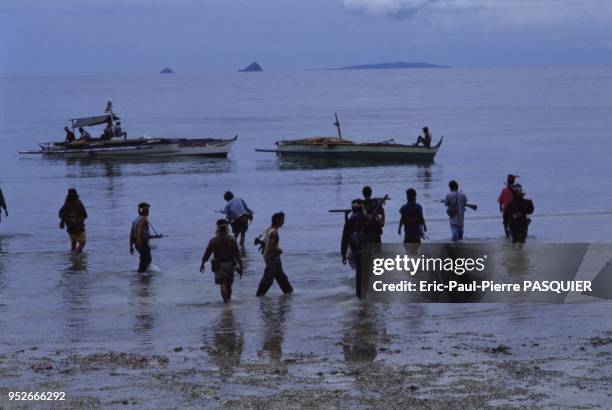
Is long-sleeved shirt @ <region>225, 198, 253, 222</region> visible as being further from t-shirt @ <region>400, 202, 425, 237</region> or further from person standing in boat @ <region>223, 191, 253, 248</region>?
t-shirt @ <region>400, 202, 425, 237</region>

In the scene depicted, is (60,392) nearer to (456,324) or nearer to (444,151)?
(456,324)

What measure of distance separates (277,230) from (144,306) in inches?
97.9

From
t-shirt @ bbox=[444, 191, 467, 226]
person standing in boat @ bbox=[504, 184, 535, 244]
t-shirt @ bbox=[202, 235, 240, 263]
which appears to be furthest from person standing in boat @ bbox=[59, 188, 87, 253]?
person standing in boat @ bbox=[504, 184, 535, 244]

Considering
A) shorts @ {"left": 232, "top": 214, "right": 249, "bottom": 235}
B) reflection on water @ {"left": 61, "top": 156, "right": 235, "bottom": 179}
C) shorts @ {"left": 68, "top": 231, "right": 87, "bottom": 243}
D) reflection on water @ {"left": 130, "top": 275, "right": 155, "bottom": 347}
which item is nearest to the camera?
reflection on water @ {"left": 130, "top": 275, "right": 155, "bottom": 347}

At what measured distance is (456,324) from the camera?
14.3m

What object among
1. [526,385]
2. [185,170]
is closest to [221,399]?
[526,385]

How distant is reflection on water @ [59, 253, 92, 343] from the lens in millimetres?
14945

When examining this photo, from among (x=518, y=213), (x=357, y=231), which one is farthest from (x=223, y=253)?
(x=518, y=213)

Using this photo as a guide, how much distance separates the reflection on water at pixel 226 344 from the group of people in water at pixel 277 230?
100 centimetres

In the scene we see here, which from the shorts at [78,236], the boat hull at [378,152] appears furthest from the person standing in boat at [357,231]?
the boat hull at [378,152]

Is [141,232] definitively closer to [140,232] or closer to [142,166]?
[140,232]

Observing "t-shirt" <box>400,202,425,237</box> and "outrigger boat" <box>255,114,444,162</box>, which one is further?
"outrigger boat" <box>255,114,444,162</box>

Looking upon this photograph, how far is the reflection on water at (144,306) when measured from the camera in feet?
47.1

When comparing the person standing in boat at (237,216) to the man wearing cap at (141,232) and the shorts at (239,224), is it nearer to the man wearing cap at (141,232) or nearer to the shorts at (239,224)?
the shorts at (239,224)
